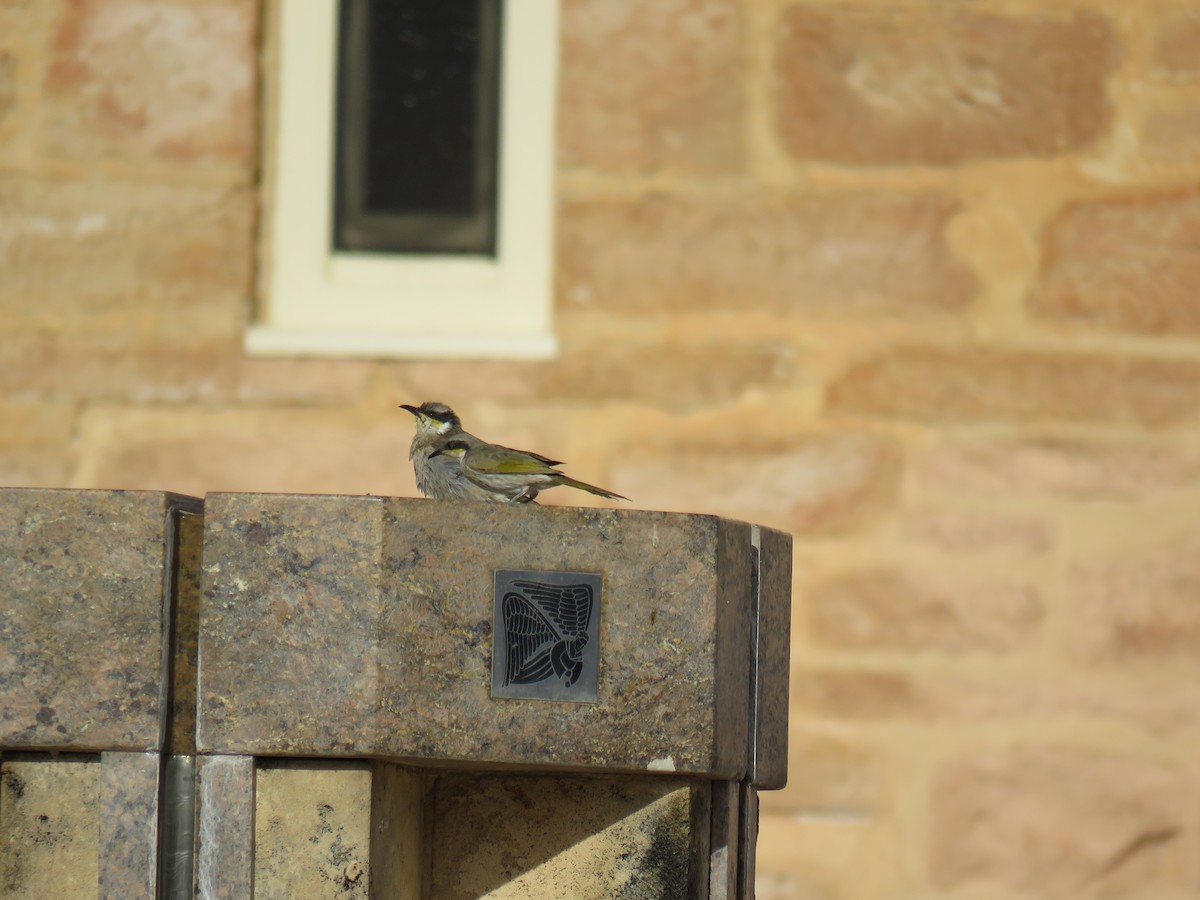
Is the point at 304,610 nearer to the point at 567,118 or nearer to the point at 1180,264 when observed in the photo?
the point at 567,118

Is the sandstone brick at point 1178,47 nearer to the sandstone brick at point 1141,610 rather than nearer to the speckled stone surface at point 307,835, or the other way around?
the sandstone brick at point 1141,610

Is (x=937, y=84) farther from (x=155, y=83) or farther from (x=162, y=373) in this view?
(x=162, y=373)

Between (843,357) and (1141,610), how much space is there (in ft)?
3.89

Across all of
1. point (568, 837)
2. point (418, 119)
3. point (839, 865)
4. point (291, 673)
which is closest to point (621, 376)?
point (418, 119)

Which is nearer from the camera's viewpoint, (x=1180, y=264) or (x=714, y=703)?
(x=714, y=703)

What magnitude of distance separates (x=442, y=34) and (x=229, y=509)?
298cm

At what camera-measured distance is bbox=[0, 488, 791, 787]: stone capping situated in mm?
3326

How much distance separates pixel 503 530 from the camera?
11.1 feet

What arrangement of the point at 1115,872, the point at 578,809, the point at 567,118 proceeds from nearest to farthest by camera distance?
1. the point at 578,809
2. the point at 1115,872
3. the point at 567,118

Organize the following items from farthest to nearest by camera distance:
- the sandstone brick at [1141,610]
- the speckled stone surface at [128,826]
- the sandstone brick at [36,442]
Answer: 1. the sandstone brick at [36,442]
2. the sandstone brick at [1141,610]
3. the speckled stone surface at [128,826]

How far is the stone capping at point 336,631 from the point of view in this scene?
3326mm

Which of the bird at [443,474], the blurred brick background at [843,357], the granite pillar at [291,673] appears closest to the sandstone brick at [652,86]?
the blurred brick background at [843,357]

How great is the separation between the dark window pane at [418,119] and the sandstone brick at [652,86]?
304 millimetres

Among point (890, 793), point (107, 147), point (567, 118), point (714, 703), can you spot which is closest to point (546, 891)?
point (714, 703)
